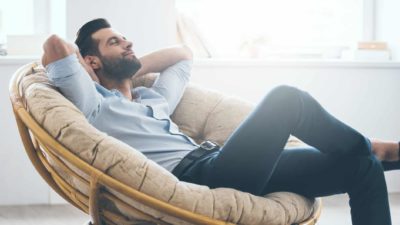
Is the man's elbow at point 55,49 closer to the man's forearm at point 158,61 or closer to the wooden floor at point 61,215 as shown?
the man's forearm at point 158,61

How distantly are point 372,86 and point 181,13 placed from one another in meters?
A: 1.10

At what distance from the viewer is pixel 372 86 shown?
368 centimetres

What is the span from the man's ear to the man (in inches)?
0.8

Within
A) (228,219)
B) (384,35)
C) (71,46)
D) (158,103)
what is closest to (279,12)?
(384,35)

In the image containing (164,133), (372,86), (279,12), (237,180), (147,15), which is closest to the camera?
(237,180)

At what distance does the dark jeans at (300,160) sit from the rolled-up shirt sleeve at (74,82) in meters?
0.39

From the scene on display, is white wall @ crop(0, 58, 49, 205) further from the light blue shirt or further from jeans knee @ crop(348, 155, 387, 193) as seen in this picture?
jeans knee @ crop(348, 155, 387, 193)

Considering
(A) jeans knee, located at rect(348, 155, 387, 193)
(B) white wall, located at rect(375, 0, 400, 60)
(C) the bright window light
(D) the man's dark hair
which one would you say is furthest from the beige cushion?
(B) white wall, located at rect(375, 0, 400, 60)

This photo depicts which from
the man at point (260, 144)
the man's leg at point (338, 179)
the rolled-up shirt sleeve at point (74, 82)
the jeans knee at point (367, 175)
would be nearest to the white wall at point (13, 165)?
the man at point (260, 144)

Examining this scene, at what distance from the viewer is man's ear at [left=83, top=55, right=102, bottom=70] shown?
2.33 meters

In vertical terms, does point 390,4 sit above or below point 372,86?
above

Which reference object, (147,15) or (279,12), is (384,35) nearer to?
(279,12)

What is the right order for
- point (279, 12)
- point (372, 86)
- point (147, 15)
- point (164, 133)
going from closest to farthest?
1. point (164, 133)
2. point (147, 15)
3. point (372, 86)
4. point (279, 12)

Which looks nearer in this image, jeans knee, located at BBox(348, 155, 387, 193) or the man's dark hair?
jeans knee, located at BBox(348, 155, 387, 193)
